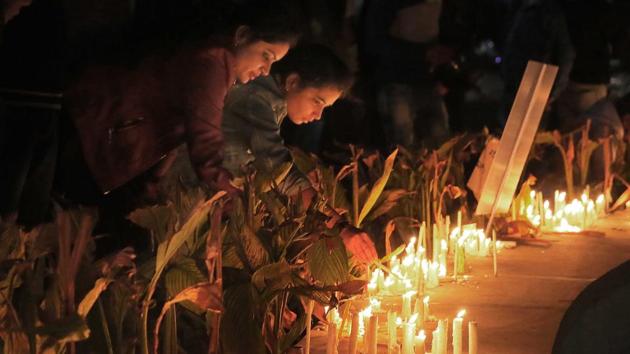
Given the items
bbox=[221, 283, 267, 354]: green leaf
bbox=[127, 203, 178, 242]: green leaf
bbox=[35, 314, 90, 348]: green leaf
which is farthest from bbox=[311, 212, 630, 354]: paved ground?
bbox=[35, 314, 90, 348]: green leaf

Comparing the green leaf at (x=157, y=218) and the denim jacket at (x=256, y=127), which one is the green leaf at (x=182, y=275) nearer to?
the green leaf at (x=157, y=218)

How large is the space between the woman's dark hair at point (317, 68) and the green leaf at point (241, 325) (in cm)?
154

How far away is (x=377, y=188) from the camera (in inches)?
173

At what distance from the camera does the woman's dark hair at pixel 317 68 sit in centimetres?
442

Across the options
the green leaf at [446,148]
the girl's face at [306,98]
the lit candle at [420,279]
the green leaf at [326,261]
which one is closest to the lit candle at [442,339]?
the green leaf at [326,261]

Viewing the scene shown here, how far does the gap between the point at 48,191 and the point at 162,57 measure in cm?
82

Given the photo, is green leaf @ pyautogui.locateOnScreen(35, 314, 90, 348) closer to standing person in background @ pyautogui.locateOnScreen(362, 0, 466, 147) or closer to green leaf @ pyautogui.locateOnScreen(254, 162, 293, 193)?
green leaf @ pyautogui.locateOnScreen(254, 162, 293, 193)

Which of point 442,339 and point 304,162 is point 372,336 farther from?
point 304,162

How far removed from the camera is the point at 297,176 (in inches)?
169

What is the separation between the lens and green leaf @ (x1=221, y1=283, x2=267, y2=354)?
3.00 m

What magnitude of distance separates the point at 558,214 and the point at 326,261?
2587 millimetres

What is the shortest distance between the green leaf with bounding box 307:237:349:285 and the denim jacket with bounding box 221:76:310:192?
1063mm

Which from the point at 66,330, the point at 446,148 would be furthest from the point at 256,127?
Answer: the point at 66,330

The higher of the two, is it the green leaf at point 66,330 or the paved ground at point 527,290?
the green leaf at point 66,330
